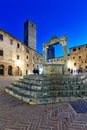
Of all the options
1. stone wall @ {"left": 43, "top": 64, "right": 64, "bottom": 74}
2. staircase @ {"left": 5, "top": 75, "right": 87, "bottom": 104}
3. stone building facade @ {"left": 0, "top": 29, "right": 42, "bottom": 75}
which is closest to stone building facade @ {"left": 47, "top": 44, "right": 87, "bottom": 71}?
stone building facade @ {"left": 0, "top": 29, "right": 42, "bottom": 75}

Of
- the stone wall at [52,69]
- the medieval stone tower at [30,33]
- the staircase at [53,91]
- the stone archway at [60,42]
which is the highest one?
the medieval stone tower at [30,33]

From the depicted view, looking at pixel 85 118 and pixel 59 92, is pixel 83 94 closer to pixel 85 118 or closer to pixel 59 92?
pixel 59 92

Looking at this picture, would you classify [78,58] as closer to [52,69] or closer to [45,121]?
→ [52,69]

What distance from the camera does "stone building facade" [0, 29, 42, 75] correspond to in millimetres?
25062

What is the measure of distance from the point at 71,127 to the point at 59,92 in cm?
315

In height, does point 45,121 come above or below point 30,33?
below

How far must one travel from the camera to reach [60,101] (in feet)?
19.6

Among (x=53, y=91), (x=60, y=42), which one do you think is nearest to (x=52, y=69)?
(x=60, y=42)

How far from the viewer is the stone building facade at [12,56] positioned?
25.1 meters

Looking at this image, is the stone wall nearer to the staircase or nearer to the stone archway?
the stone archway

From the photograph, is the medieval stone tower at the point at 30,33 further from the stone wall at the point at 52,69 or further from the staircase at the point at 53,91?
the staircase at the point at 53,91

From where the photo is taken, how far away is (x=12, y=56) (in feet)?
89.1

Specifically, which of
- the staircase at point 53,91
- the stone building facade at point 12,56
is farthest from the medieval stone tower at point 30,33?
the staircase at point 53,91

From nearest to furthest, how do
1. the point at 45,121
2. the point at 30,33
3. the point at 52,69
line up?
the point at 45,121 → the point at 52,69 → the point at 30,33
